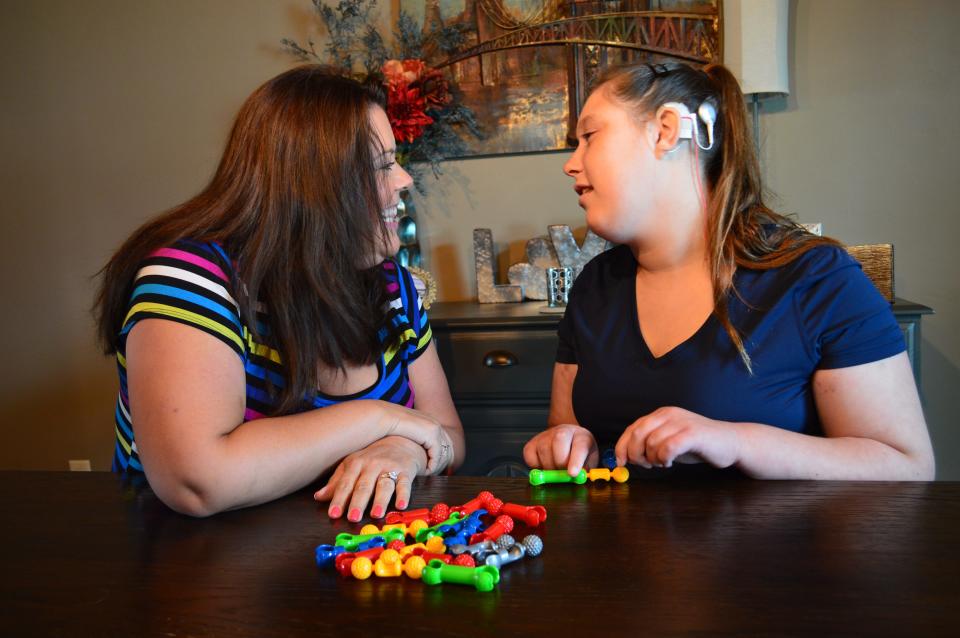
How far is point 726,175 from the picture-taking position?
1460mm

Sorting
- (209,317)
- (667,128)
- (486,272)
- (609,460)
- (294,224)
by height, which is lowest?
(609,460)

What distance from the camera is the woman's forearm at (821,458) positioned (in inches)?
44.7

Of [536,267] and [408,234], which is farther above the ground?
[408,234]

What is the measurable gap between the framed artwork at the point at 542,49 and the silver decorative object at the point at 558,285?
0.50 metres

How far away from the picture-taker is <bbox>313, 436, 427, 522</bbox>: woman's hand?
1062 millimetres

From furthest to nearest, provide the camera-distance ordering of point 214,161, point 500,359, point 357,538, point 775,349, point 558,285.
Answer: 1. point 214,161
2. point 558,285
3. point 500,359
4. point 775,349
5. point 357,538

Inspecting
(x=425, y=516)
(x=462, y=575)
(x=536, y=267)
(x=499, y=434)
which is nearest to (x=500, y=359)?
(x=499, y=434)

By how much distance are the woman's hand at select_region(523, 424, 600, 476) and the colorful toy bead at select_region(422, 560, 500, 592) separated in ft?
1.13

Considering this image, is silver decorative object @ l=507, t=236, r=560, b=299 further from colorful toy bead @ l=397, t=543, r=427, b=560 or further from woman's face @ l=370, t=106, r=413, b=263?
colorful toy bead @ l=397, t=543, r=427, b=560

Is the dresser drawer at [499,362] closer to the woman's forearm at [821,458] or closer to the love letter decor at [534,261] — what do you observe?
the love letter decor at [534,261]

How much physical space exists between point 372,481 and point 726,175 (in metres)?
0.82

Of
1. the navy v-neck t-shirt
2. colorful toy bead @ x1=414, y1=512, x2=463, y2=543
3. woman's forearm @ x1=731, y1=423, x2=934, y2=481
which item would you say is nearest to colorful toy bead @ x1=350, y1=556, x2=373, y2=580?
colorful toy bead @ x1=414, y1=512, x2=463, y2=543

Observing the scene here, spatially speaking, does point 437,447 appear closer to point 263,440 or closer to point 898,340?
point 263,440

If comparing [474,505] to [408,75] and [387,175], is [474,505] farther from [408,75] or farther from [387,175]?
[408,75]
